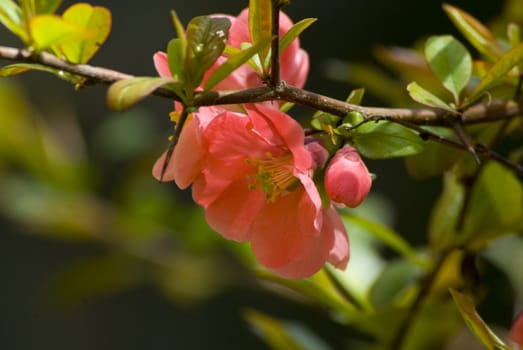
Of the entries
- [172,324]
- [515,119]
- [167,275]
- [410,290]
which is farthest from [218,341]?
[515,119]

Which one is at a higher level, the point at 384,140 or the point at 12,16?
the point at 12,16

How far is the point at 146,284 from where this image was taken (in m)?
2.22

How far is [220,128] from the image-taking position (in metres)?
0.52

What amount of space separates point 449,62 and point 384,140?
5.1 inches

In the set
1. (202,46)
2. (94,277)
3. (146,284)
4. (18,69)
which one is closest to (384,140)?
(202,46)

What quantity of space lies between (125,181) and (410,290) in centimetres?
72

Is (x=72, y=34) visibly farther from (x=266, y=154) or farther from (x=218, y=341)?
(x=218, y=341)

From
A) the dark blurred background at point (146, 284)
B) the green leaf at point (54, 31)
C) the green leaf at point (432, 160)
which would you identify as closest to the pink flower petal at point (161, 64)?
the green leaf at point (54, 31)

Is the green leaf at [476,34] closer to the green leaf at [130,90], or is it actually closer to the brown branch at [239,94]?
the brown branch at [239,94]

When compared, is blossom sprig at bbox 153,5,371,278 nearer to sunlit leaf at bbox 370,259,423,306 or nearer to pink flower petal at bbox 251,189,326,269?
pink flower petal at bbox 251,189,326,269

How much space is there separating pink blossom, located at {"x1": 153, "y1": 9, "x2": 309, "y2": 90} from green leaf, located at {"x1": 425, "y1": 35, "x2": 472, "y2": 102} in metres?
0.10

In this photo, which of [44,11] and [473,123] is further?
[473,123]

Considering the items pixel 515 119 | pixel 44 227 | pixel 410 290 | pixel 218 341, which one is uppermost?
pixel 515 119

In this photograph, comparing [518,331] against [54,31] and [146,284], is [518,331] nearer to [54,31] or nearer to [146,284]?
[54,31]
